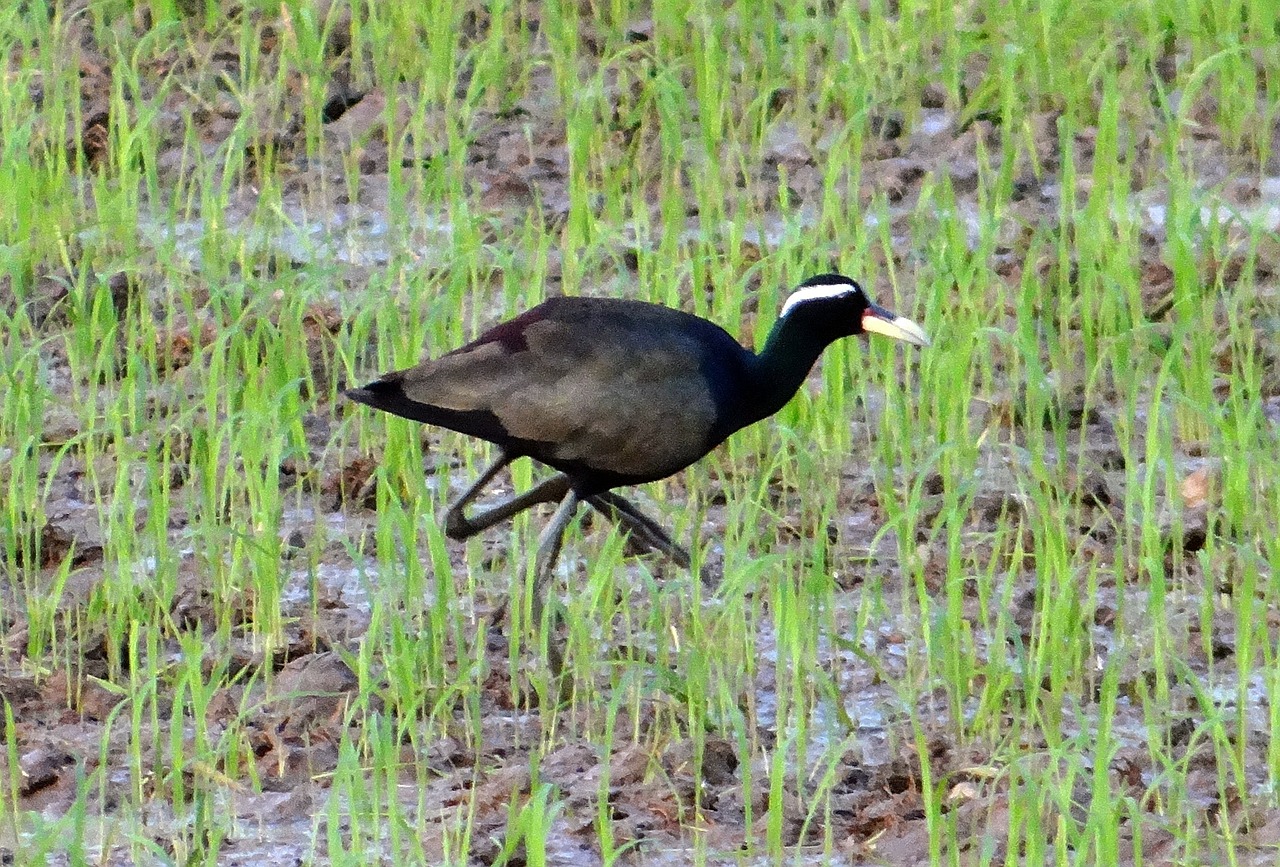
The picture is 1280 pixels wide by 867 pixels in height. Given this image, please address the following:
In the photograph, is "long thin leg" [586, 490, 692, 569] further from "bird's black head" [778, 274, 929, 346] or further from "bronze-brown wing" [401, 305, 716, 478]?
"bird's black head" [778, 274, 929, 346]

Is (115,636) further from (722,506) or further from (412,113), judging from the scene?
(412,113)

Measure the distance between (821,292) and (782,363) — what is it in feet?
0.67

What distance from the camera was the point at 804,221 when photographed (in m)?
8.16

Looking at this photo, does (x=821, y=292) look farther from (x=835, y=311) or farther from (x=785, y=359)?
(x=785, y=359)

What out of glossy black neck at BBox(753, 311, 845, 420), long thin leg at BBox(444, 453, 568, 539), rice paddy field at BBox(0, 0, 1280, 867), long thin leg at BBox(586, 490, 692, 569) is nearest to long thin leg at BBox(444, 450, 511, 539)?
long thin leg at BBox(444, 453, 568, 539)

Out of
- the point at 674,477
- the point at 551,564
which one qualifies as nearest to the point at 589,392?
the point at 551,564

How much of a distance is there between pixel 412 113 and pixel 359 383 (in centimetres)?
218

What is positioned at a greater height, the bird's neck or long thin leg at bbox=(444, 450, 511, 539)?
the bird's neck

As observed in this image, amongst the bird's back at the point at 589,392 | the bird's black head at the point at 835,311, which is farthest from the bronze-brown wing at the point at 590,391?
the bird's black head at the point at 835,311

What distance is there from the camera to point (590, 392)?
18.7ft

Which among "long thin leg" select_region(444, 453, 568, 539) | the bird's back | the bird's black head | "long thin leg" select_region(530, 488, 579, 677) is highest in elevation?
the bird's black head

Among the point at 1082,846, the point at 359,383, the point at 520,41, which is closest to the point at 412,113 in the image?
the point at 520,41

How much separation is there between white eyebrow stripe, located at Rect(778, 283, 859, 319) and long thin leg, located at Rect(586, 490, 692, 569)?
57 centimetres

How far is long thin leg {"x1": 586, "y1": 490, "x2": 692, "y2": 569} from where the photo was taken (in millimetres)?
5910
